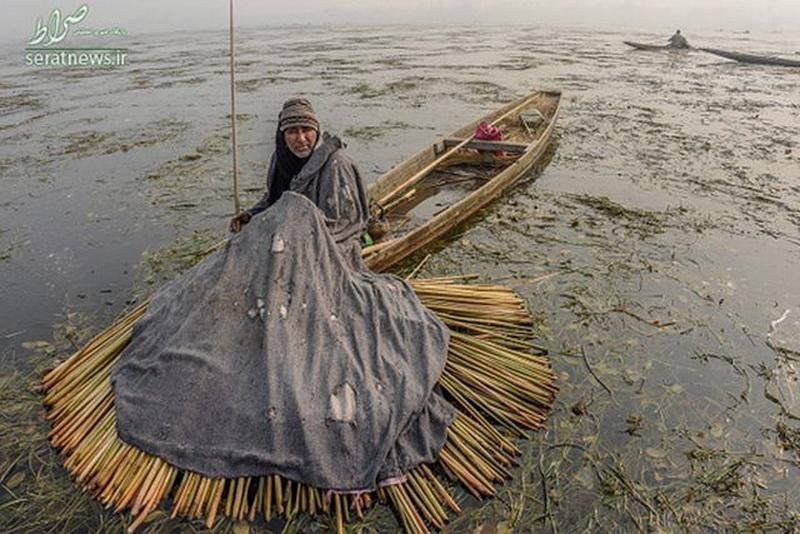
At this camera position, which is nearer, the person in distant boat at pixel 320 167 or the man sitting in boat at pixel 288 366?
the man sitting in boat at pixel 288 366

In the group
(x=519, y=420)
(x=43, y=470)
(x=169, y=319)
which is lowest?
(x=43, y=470)

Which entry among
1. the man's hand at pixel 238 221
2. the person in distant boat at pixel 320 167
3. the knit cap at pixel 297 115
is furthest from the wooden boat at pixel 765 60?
the man's hand at pixel 238 221

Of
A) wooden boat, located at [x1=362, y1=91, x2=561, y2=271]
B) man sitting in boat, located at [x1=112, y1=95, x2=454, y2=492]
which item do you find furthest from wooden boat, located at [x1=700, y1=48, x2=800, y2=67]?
man sitting in boat, located at [x1=112, y1=95, x2=454, y2=492]

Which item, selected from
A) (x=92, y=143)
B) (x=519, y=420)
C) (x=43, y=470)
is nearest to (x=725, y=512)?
(x=519, y=420)

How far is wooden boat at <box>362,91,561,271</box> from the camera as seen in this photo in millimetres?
6211

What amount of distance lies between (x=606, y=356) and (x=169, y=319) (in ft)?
11.8

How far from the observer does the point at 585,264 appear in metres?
6.26

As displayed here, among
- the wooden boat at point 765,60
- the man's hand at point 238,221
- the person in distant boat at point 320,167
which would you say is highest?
the wooden boat at point 765,60

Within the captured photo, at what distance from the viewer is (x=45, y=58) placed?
33.9 metres

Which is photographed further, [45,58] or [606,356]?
[45,58]

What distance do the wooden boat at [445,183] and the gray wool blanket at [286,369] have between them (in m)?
1.69

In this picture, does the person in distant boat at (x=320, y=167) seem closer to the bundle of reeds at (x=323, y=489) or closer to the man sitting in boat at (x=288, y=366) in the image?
the man sitting in boat at (x=288, y=366)

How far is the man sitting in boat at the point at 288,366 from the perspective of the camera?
2.94 meters

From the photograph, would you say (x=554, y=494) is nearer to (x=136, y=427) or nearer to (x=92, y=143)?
(x=136, y=427)
